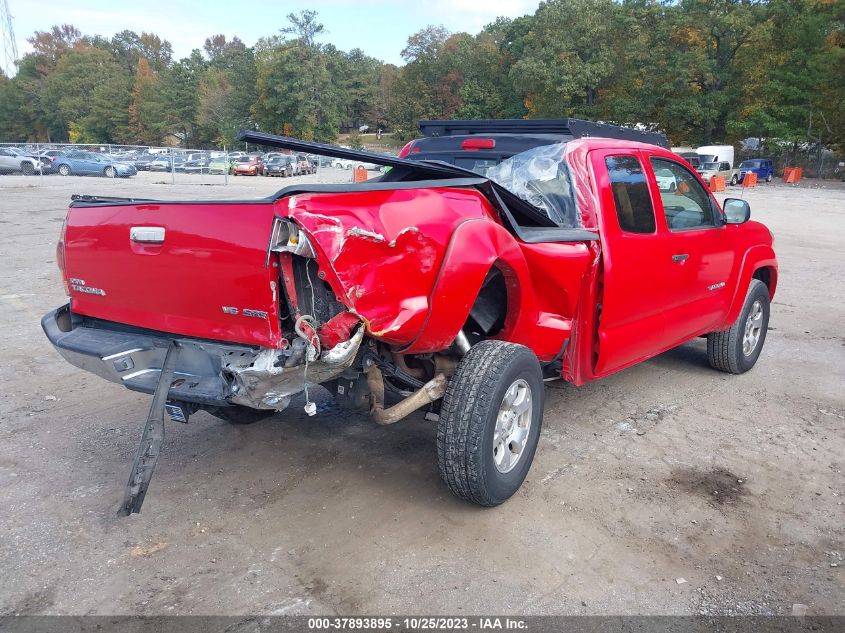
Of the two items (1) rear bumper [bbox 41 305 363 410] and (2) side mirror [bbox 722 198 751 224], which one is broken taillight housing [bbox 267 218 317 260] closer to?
(1) rear bumper [bbox 41 305 363 410]

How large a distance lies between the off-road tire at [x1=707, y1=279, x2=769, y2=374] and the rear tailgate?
4.18 metres

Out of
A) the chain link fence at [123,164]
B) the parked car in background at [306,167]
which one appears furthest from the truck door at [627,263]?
the parked car in background at [306,167]

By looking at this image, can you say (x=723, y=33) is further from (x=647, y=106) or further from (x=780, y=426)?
(x=780, y=426)

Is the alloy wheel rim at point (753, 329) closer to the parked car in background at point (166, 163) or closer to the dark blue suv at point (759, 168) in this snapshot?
the parked car in background at point (166, 163)

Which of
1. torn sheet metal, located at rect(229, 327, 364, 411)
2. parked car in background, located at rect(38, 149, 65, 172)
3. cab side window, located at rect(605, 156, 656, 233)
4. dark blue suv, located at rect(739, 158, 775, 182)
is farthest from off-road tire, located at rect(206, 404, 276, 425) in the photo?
dark blue suv, located at rect(739, 158, 775, 182)

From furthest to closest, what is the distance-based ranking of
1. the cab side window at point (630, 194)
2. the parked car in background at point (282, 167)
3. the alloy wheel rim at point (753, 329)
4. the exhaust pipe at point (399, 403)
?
the parked car in background at point (282, 167) → the alloy wheel rim at point (753, 329) → the cab side window at point (630, 194) → the exhaust pipe at point (399, 403)

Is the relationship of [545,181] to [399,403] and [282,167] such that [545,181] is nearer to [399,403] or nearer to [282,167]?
[399,403]

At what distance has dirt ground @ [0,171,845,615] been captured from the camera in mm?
2957

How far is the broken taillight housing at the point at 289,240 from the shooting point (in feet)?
9.46

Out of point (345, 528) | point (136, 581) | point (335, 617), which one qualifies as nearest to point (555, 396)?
point (345, 528)

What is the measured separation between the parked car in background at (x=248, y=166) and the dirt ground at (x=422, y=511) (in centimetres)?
3490

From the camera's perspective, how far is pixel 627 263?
14.0 feet

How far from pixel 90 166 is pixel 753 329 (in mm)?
34324

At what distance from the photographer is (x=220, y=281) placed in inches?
123
